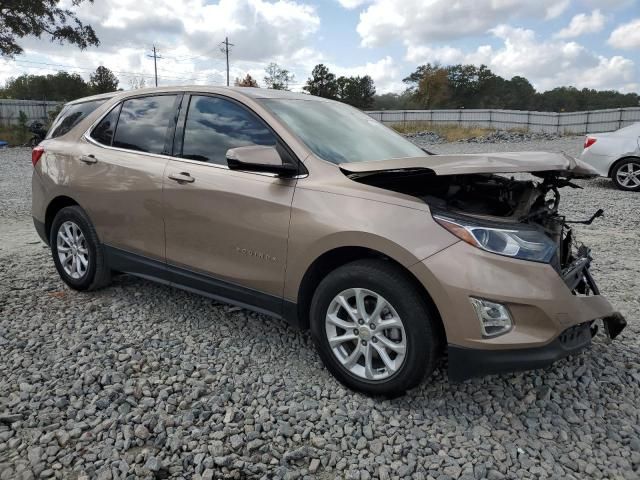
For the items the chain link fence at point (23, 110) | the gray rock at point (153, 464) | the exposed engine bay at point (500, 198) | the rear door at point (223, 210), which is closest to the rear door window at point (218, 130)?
the rear door at point (223, 210)

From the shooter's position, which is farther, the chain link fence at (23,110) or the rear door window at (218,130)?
the chain link fence at (23,110)

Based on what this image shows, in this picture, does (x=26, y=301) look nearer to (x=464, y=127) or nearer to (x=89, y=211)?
(x=89, y=211)

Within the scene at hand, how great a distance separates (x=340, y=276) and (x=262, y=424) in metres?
0.88

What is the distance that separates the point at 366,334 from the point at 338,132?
1445 millimetres

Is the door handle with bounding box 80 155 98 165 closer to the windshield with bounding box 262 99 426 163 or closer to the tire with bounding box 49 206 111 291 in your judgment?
the tire with bounding box 49 206 111 291

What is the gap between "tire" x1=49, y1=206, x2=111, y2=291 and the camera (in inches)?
166

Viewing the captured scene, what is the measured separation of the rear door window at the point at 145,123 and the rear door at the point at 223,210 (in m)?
0.17

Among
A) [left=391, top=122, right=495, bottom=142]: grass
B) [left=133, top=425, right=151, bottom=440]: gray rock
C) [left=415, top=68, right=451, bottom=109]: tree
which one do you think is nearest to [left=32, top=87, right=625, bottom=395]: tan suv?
[left=133, top=425, right=151, bottom=440]: gray rock

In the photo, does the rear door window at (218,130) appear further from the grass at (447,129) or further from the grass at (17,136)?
the grass at (17,136)

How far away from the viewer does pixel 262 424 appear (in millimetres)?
2650

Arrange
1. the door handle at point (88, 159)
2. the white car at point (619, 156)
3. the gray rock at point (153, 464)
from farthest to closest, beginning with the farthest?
the white car at point (619, 156) → the door handle at point (88, 159) → the gray rock at point (153, 464)

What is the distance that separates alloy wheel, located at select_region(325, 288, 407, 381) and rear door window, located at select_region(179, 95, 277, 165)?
1123mm

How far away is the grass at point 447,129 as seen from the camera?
1080 inches

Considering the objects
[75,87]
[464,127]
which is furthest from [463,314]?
[75,87]
